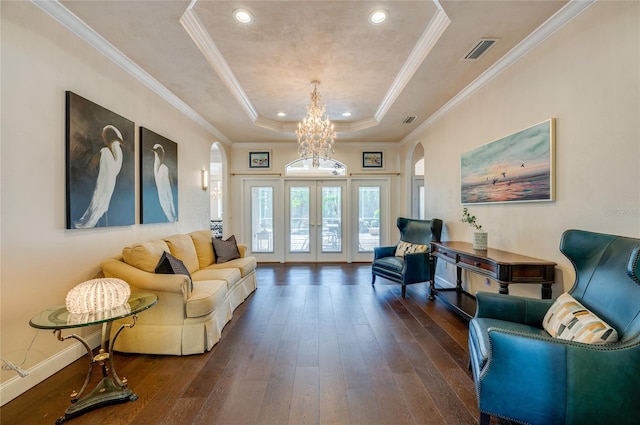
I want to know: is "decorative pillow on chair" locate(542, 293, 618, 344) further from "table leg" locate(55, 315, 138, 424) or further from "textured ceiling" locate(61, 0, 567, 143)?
"table leg" locate(55, 315, 138, 424)

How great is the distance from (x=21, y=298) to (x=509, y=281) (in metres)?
3.71

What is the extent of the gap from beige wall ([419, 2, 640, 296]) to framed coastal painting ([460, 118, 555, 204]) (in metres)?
0.07

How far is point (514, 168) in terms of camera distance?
9.05 feet

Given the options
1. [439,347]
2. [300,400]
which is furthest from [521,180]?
[300,400]

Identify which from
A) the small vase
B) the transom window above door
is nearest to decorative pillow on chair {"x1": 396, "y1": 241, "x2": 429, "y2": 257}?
the small vase

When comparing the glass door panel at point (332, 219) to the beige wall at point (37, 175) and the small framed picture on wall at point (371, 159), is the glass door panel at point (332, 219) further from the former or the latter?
the beige wall at point (37, 175)

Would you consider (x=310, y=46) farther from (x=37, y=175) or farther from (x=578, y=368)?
(x=578, y=368)

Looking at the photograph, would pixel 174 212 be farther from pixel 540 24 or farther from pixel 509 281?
pixel 540 24

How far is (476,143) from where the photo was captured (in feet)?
11.2

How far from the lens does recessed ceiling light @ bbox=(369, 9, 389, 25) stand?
7.47 feet

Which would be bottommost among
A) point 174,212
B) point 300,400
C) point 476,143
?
point 300,400

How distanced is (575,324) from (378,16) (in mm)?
2621

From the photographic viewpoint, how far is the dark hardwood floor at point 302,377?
5.66 feet

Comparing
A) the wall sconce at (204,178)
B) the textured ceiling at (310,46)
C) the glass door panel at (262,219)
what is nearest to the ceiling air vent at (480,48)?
the textured ceiling at (310,46)
